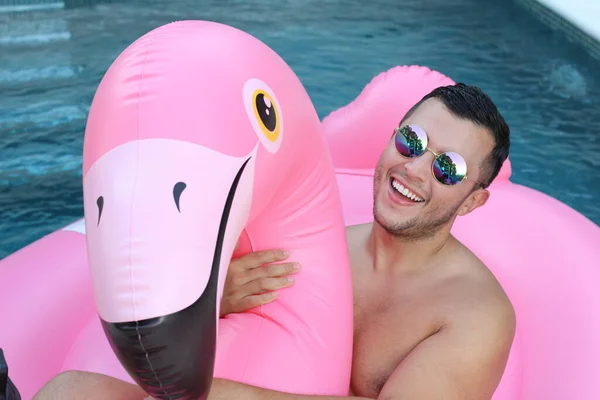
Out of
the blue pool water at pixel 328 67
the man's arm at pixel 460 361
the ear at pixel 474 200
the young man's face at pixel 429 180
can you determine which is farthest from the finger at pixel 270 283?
the blue pool water at pixel 328 67

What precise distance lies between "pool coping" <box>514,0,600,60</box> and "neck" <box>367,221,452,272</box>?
3.90 metres

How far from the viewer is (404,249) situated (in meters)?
1.92

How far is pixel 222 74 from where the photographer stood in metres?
1.24

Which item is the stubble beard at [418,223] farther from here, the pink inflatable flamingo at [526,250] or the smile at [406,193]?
the pink inflatable flamingo at [526,250]

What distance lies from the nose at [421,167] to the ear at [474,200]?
0.50 ft

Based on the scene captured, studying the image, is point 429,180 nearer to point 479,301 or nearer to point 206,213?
point 479,301

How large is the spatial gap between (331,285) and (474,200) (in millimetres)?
530

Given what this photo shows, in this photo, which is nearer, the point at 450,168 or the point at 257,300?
the point at 257,300

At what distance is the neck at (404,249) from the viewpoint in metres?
1.89

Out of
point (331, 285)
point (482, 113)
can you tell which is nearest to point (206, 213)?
point (331, 285)

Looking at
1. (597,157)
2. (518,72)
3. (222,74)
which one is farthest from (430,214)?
(518,72)

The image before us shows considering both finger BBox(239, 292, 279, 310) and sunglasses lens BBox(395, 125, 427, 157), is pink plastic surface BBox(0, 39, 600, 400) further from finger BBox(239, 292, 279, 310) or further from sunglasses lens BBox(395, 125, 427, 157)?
sunglasses lens BBox(395, 125, 427, 157)

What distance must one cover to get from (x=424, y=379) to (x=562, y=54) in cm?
470

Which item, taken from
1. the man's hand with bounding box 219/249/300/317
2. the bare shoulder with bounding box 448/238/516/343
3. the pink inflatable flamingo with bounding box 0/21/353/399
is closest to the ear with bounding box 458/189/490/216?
the bare shoulder with bounding box 448/238/516/343
